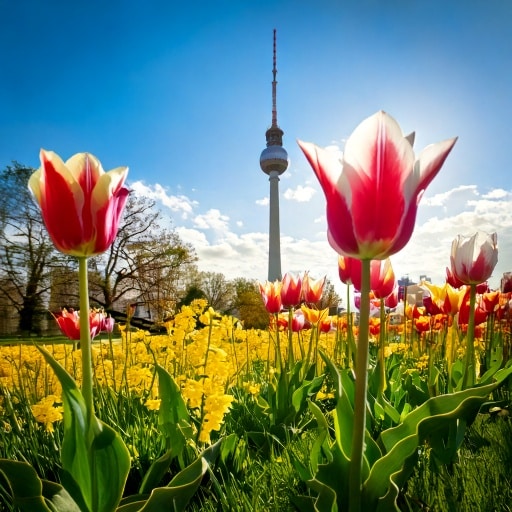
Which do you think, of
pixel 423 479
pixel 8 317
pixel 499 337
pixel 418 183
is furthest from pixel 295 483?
pixel 8 317

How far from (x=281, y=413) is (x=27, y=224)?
18210 mm

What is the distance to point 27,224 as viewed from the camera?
57.1 ft

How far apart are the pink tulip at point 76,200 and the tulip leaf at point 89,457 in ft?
1.17

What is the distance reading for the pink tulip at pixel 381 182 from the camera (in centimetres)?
99

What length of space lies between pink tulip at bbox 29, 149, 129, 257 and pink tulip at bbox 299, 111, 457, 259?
0.67m

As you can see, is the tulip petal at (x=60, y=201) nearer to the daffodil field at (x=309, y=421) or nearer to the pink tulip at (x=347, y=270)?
the daffodil field at (x=309, y=421)

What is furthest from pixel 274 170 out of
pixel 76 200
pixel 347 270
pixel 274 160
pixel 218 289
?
pixel 76 200

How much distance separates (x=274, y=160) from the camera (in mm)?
74625

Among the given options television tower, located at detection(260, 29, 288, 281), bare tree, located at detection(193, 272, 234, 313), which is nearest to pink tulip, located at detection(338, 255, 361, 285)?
bare tree, located at detection(193, 272, 234, 313)

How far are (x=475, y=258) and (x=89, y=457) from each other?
1849mm

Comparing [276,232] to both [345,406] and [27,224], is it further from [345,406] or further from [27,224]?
[345,406]

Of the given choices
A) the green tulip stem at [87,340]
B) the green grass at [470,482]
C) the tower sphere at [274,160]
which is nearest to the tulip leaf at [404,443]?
the green grass at [470,482]

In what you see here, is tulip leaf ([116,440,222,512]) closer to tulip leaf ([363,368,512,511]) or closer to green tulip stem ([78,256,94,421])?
green tulip stem ([78,256,94,421])

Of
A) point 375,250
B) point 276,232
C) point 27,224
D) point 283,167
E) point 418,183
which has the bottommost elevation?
point 375,250
